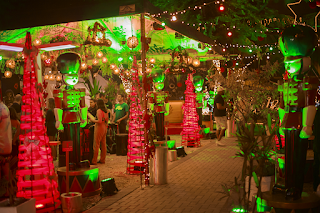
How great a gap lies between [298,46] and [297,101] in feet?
2.21

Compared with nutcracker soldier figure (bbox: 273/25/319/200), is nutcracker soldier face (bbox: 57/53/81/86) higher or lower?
higher

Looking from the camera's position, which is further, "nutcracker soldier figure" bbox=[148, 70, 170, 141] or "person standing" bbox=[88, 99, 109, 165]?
"nutcracker soldier figure" bbox=[148, 70, 170, 141]

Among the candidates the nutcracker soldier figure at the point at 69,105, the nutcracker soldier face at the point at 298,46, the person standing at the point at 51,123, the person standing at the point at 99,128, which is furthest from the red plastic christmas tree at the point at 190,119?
the nutcracker soldier face at the point at 298,46

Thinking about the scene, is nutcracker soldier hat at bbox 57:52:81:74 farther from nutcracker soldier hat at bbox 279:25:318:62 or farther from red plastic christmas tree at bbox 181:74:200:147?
red plastic christmas tree at bbox 181:74:200:147

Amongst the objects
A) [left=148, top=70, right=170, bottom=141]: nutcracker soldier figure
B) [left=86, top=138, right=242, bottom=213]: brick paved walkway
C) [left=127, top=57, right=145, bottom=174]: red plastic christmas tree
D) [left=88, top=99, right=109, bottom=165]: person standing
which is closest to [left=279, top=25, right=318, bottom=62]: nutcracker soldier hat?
[left=86, top=138, right=242, bottom=213]: brick paved walkway

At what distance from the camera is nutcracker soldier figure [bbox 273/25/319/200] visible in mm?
3877

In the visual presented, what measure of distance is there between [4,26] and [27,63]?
300 cm

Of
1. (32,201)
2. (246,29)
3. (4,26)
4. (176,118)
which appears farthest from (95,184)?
(176,118)

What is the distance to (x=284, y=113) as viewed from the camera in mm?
4289

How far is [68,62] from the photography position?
600 centimetres

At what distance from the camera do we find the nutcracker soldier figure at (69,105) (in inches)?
235

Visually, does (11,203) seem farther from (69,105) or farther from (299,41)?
(299,41)

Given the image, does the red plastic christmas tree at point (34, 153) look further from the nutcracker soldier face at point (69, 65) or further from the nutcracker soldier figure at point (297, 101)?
the nutcracker soldier figure at point (297, 101)

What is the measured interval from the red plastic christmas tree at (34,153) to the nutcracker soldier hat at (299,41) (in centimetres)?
375
